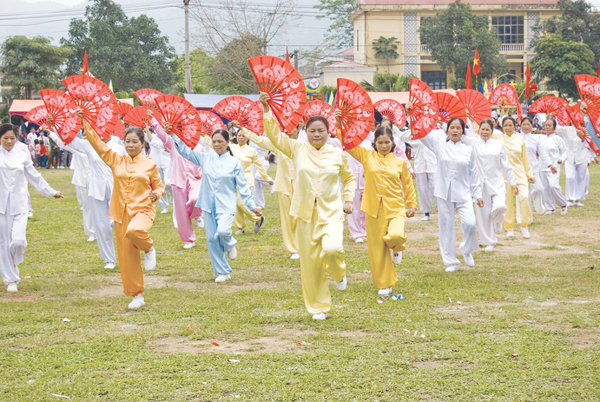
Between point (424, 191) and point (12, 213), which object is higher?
point (12, 213)

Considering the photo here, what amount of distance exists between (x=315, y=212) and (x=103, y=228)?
4141 millimetres


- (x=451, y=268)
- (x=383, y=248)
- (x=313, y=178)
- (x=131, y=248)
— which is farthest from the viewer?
(x=451, y=268)

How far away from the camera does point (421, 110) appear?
30.2ft

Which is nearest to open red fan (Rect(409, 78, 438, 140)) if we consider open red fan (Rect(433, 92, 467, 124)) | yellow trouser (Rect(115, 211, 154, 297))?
open red fan (Rect(433, 92, 467, 124))

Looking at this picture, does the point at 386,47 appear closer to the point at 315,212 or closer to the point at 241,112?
the point at 241,112

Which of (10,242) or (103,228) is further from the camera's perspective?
(103,228)

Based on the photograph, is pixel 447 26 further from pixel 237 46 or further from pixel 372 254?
pixel 372 254

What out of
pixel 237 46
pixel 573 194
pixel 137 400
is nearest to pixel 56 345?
pixel 137 400

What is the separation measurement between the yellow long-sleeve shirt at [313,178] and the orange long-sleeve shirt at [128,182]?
4.79ft

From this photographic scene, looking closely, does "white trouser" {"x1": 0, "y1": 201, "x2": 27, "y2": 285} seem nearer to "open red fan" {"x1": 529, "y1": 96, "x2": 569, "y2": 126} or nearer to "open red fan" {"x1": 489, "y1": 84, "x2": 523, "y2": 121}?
"open red fan" {"x1": 529, "y1": 96, "x2": 569, "y2": 126}

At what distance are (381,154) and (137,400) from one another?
171 inches

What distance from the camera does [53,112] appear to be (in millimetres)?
8688


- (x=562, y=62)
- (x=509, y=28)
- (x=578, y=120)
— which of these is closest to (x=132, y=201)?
(x=578, y=120)

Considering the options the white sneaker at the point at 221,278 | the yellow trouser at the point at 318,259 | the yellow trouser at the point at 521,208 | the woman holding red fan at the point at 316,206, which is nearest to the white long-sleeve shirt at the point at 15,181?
the white sneaker at the point at 221,278
